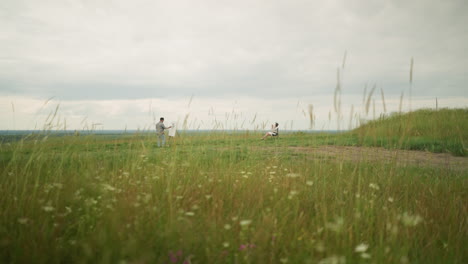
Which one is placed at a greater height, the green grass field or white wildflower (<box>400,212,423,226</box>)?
white wildflower (<box>400,212,423,226</box>)

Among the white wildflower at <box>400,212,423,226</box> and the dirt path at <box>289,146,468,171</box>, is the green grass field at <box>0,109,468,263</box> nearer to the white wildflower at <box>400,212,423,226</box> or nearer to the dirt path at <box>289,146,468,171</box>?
the white wildflower at <box>400,212,423,226</box>

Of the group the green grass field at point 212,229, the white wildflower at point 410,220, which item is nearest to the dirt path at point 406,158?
the green grass field at point 212,229

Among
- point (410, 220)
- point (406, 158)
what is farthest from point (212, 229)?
point (406, 158)

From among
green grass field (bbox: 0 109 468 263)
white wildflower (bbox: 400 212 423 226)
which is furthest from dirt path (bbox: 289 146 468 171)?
white wildflower (bbox: 400 212 423 226)

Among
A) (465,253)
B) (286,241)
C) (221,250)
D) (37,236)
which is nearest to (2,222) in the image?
(37,236)

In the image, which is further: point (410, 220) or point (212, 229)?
point (212, 229)

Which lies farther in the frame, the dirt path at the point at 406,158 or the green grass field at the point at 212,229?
the dirt path at the point at 406,158

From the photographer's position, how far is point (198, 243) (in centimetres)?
190

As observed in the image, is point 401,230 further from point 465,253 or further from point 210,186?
point 210,186

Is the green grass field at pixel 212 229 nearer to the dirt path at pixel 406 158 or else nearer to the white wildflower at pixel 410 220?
the white wildflower at pixel 410 220

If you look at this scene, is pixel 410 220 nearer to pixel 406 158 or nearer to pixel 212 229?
pixel 212 229

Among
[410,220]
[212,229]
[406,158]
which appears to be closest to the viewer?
[410,220]

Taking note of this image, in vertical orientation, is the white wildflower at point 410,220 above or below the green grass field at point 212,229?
above

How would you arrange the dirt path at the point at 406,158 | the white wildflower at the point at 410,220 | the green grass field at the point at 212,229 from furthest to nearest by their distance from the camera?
the dirt path at the point at 406,158
the white wildflower at the point at 410,220
the green grass field at the point at 212,229
